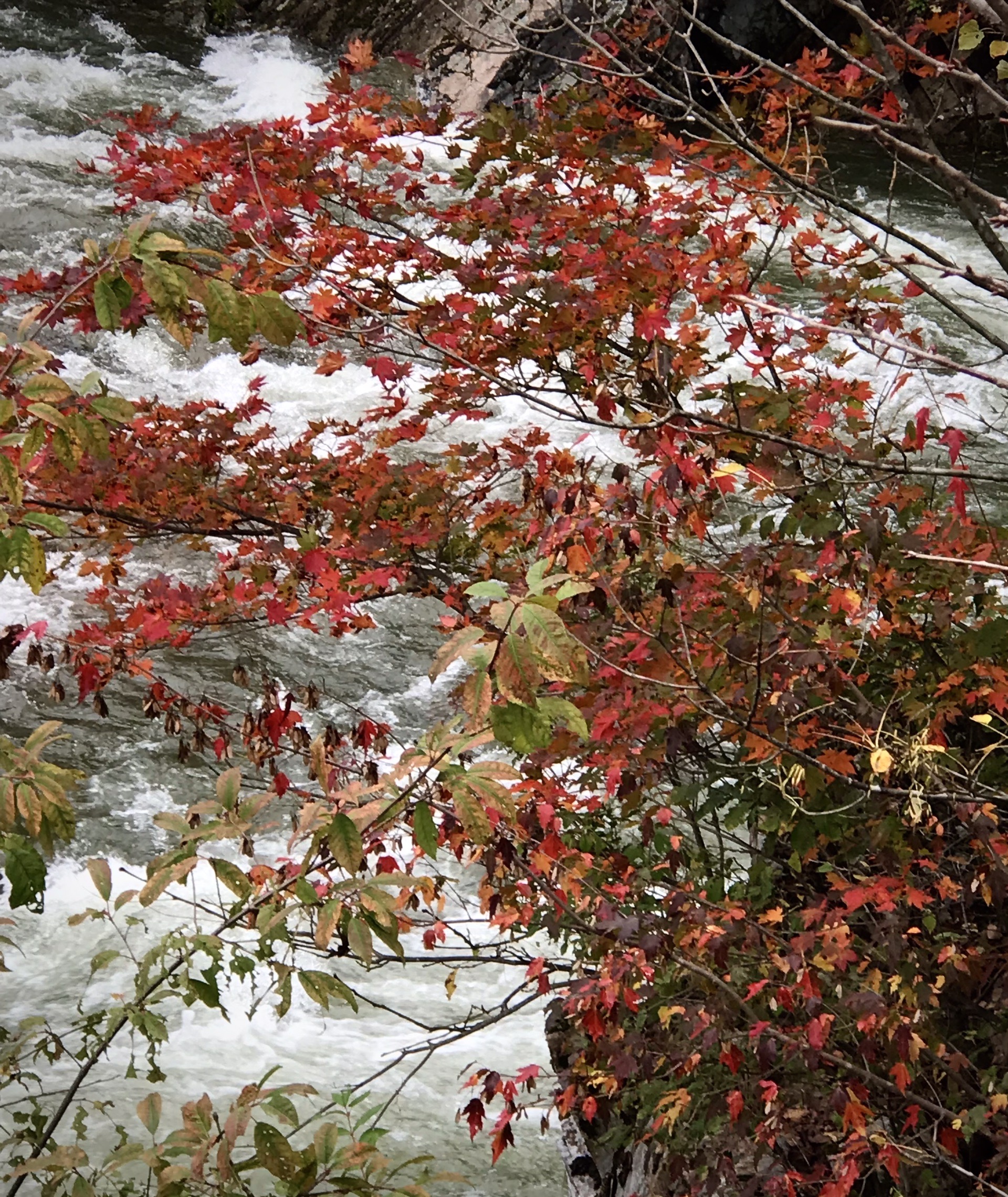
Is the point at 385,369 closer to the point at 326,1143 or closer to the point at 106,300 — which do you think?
the point at 106,300

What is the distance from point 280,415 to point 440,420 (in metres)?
1.31

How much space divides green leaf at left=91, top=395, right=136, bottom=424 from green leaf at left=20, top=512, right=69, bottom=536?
17cm

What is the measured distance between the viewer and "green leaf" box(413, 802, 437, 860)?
1.63m

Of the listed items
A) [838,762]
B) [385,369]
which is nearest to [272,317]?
[838,762]

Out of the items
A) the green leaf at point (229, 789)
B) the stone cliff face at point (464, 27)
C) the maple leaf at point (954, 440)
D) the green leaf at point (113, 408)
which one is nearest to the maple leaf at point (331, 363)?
the maple leaf at point (954, 440)

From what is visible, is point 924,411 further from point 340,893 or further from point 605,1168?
point 605,1168

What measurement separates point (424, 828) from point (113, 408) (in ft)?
2.85

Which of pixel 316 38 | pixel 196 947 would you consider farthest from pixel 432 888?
pixel 316 38

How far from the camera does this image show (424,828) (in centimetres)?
164

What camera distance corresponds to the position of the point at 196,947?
178 centimetres

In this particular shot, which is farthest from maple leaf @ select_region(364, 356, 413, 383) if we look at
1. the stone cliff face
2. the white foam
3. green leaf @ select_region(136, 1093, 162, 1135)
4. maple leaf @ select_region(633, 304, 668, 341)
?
the white foam

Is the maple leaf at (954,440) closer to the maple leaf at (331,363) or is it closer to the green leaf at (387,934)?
the green leaf at (387,934)

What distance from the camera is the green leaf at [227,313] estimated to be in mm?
1656

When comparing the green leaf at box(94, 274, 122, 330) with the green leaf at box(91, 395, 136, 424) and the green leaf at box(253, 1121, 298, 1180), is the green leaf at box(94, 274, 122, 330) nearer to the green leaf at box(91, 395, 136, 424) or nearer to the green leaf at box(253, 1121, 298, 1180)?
the green leaf at box(91, 395, 136, 424)
